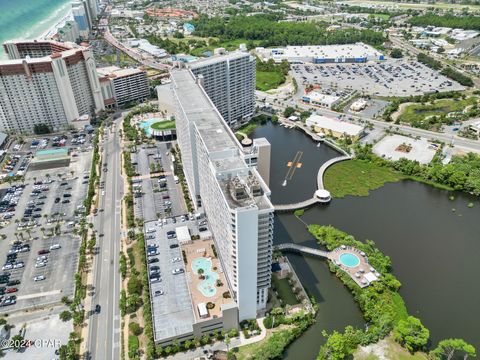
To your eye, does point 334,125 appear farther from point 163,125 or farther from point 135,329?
point 135,329

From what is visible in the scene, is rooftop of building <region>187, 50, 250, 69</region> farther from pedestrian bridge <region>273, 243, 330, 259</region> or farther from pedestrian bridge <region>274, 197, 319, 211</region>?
pedestrian bridge <region>273, 243, 330, 259</region>

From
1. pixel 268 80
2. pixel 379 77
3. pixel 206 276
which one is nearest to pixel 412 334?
pixel 206 276

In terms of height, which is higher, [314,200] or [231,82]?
[231,82]

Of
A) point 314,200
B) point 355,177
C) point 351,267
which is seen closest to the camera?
point 351,267

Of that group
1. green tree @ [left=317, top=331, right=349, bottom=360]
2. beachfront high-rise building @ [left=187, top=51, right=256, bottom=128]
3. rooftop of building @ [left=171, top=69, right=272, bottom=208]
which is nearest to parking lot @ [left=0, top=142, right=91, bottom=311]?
rooftop of building @ [left=171, top=69, right=272, bottom=208]

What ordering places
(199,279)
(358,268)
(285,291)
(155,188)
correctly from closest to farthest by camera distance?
(199,279) < (285,291) < (358,268) < (155,188)

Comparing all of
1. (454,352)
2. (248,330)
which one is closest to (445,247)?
(454,352)
